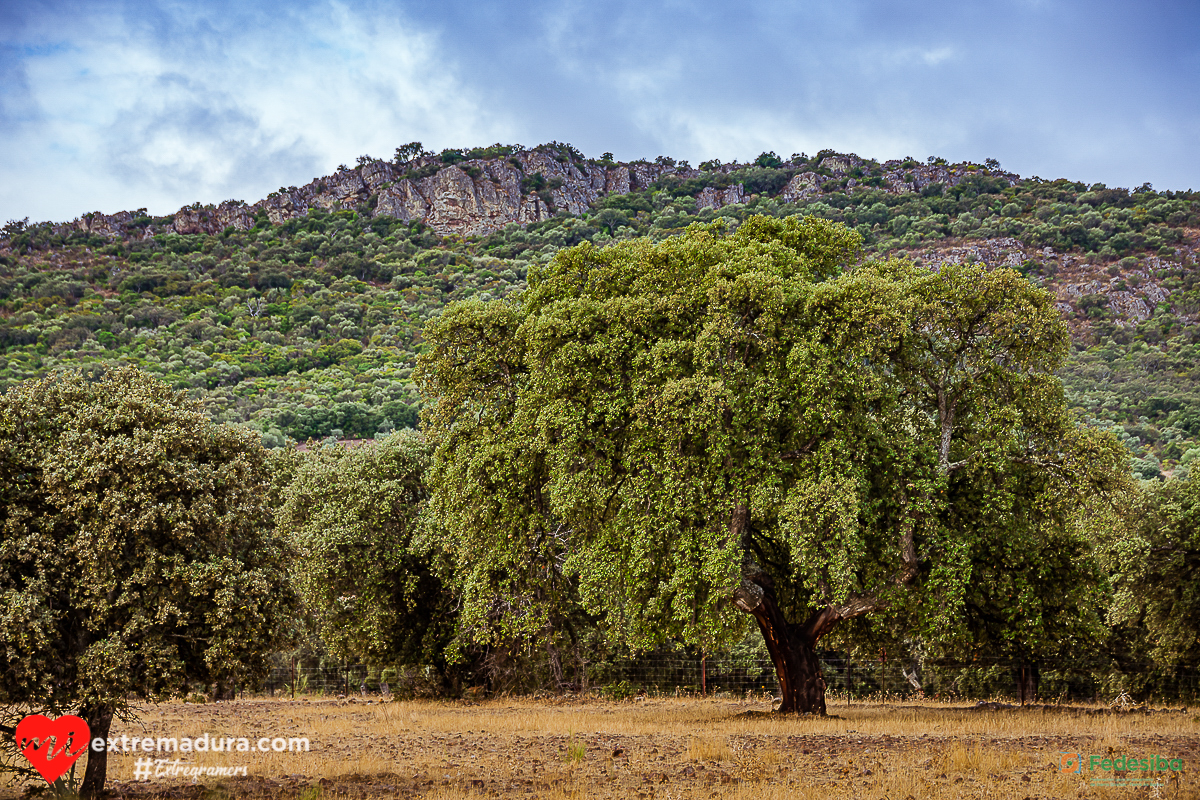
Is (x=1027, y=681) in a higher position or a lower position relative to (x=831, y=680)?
higher

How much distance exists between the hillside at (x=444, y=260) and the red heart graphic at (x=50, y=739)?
51685mm

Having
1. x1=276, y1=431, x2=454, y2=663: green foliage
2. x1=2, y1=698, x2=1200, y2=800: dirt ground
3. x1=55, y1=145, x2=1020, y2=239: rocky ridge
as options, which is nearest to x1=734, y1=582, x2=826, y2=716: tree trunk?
x1=2, y1=698, x2=1200, y2=800: dirt ground

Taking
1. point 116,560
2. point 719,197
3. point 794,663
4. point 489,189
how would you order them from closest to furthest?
point 116,560
point 794,663
point 719,197
point 489,189

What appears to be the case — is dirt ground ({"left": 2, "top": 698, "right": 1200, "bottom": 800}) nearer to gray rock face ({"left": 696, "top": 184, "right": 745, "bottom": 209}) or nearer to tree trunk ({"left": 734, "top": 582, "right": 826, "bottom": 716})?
tree trunk ({"left": 734, "top": 582, "right": 826, "bottom": 716})

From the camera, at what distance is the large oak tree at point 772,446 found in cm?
1834

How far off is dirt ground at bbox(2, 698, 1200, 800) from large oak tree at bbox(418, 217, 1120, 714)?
92.1 inches

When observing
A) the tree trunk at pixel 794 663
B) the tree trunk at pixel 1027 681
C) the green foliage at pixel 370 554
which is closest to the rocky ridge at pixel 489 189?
the tree trunk at pixel 1027 681

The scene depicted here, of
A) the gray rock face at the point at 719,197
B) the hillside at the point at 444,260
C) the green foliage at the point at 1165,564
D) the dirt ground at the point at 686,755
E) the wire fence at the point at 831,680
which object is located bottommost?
the wire fence at the point at 831,680

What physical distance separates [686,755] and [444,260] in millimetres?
117571

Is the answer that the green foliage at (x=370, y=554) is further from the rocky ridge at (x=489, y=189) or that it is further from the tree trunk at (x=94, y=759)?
the rocky ridge at (x=489, y=189)

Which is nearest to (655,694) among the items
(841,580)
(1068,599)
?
(1068,599)

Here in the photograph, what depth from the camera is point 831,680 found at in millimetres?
33438

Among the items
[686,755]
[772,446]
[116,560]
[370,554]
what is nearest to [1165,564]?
[772,446]

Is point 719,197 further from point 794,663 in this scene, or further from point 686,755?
point 686,755
